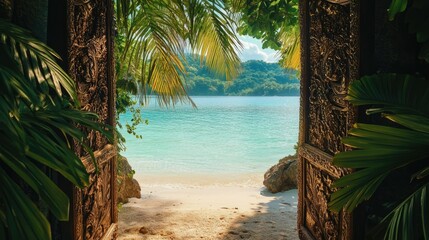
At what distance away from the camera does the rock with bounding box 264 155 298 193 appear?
18.5 ft

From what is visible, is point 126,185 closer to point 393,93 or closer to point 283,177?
point 283,177

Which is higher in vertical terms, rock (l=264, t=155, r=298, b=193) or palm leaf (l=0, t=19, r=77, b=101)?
palm leaf (l=0, t=19, r=77, b=101)

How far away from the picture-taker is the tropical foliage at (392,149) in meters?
1.20

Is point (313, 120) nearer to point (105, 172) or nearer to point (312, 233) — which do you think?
point (312, 233)

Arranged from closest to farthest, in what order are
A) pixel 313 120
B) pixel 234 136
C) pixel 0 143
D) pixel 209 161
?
1. pixel 0 143
2. pixel 313 120
3. pixel 209 161
4. pixel 234 136

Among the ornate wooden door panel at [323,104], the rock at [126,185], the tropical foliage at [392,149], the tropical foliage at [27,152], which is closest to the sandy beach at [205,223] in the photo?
the rock at [126,185]

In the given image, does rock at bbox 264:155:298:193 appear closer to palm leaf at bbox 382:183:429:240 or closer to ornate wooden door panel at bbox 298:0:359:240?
ornate wooden door panel at bbox 298:0:359:240

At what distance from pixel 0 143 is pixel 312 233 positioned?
2035 millimetres

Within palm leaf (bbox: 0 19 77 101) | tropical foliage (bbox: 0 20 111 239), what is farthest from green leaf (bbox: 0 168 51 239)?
palm leaf (bbox: 0 19 77 101)

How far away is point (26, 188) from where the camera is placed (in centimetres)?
171

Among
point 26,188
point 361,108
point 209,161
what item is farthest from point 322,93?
point 209,161

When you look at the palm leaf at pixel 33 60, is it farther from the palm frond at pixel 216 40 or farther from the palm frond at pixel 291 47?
the palm frond at pixel 291 47

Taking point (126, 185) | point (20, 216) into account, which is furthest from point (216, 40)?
point (20, 216)

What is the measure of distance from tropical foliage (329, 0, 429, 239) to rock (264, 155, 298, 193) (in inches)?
167
